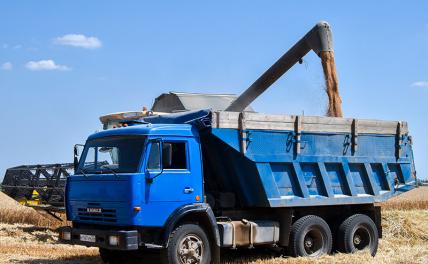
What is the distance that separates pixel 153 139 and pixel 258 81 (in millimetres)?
4446

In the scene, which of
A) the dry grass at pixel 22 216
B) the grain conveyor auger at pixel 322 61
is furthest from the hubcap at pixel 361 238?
the dry grass at pixel 22 216

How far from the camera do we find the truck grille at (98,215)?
10.3 m

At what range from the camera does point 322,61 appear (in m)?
13.8

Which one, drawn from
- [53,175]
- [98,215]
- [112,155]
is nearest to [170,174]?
[112,155]

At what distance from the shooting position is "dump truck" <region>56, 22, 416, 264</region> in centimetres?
1032

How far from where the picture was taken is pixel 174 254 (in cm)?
1025

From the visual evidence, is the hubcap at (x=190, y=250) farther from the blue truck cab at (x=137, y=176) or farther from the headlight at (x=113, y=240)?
the headlight at (x=113, y=240)

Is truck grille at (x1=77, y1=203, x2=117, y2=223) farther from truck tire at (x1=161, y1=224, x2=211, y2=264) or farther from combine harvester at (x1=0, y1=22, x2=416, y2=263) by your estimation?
truck tire at (x1=161, y1=224, x2=211, y2=264)

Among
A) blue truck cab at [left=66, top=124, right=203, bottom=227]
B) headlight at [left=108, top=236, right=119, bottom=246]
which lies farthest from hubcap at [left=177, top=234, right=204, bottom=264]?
headlight at [left=108, top=236, right=119, bottom=246]

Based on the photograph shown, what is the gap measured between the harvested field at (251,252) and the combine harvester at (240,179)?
56 centimetres

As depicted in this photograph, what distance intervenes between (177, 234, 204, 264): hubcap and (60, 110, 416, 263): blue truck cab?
0.06ft

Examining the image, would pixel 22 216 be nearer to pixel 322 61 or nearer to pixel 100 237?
pixel 100 237

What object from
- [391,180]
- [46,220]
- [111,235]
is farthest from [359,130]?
[46,220]

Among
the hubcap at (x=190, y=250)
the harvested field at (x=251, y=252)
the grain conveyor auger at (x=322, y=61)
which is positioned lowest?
the harvested field at (x=251, y=252)
